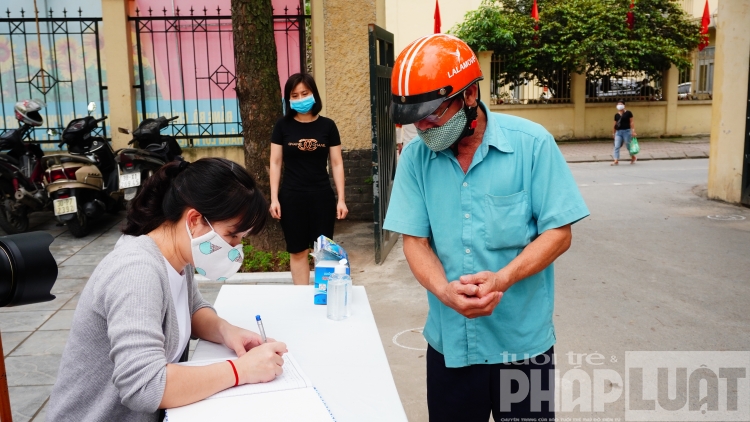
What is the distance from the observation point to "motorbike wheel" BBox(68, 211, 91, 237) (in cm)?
763

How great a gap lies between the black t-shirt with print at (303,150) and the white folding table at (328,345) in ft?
6.36

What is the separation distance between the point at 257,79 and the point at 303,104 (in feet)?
4.68

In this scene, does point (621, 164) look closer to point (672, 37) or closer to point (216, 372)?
point (672, 37)

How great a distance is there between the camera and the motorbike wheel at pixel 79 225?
7633 mm

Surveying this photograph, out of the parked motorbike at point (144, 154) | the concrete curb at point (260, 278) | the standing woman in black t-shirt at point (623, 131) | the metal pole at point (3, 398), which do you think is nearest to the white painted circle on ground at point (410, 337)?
the concrete curb at point (260, 278)

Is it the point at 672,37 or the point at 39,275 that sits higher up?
the point at 672,37

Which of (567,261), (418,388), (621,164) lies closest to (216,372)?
(418,388)

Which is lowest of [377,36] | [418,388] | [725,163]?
[418,388]

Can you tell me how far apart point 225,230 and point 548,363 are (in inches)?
47.5

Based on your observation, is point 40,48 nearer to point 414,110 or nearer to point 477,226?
point 414,110

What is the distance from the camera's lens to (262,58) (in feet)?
20.5

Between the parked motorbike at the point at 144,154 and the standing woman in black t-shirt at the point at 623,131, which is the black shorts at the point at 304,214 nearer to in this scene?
the parked motorbike at the point at 144,154

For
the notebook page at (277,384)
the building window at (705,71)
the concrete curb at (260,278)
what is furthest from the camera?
the building window at (705,71)

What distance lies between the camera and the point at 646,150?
18625 mm
